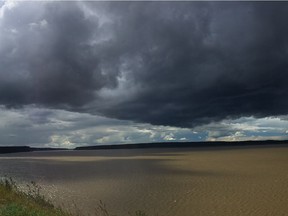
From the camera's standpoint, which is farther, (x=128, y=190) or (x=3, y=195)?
(x=128, y=190)

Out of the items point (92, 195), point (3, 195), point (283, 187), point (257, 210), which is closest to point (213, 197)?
point (257, 210)

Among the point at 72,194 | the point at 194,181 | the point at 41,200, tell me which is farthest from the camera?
the point at 194,181

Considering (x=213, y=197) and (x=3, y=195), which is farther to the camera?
(x=213, y=197)

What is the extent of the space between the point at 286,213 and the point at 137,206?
782 cm

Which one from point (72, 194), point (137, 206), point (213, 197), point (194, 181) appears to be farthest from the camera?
point (194, 181)

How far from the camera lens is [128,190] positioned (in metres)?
29.2

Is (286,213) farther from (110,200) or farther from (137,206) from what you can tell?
(110,200)

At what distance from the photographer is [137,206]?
75.6ft

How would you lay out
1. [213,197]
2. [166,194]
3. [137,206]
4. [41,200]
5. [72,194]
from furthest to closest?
[72,194] < [166,194] < [213,197] < [137,206] < [41,200]

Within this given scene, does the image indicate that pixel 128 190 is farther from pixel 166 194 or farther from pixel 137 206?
pixel 137 206

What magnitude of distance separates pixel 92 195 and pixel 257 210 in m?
11.3

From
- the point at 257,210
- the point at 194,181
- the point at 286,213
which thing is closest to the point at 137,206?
the point at 257,210

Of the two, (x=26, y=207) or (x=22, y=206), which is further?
(x=26, y=207)

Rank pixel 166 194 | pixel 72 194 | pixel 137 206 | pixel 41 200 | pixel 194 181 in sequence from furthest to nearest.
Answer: pixel 194 181 < pixel 72 194 < pixel 166 194 < pixel 137 206 < pixel 41 200
